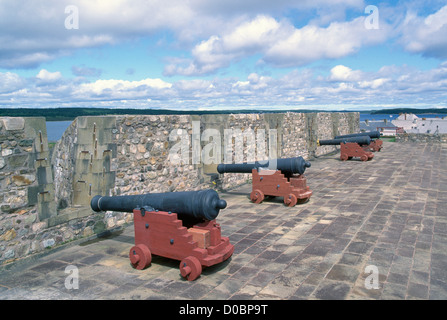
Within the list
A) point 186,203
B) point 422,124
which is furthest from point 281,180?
point 422,124

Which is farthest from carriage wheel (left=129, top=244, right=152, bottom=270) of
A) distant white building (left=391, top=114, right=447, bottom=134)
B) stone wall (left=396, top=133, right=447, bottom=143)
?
distant white building (left=391, top=114, right=447, bottom=134)

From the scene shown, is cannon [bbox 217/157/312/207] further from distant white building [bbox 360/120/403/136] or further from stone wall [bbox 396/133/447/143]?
distant white building [bbox 360/120/403/136]

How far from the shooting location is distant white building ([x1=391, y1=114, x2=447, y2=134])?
43062 mm

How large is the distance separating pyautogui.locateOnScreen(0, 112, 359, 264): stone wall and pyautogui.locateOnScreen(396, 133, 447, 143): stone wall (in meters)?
15.2

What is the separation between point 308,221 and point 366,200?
2046 millimetres

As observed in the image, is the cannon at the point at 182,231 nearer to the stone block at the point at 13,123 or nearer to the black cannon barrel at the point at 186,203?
the black cannon barrel at the point at 186,203

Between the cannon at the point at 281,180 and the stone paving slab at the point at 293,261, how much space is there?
0.22 meters

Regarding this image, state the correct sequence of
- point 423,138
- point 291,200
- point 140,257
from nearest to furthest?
point 140,257 → point 291,200 → point 423,138

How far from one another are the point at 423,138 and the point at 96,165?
20614 millimetres

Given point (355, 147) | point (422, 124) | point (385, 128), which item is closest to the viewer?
point (355, 147)

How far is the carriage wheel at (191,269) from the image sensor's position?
144 inches

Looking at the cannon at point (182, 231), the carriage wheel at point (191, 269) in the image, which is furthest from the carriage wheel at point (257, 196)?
the carriage wheel at point (191, 269)

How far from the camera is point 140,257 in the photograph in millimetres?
4020

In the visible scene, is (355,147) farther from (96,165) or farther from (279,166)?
(96,165)
